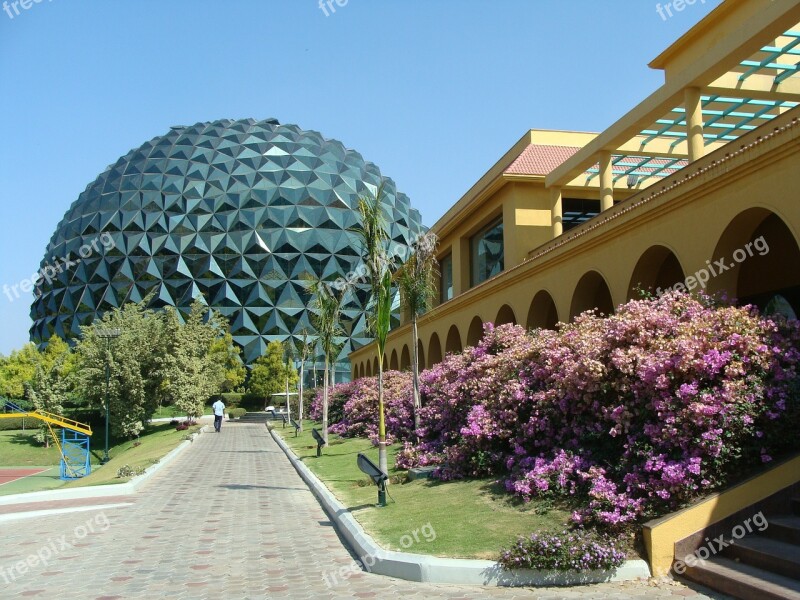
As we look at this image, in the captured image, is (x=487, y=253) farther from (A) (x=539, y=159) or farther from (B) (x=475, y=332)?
(A) (x=539, y=159)

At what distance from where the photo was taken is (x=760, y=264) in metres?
13.0

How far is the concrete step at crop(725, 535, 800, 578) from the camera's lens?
5637 millimetres

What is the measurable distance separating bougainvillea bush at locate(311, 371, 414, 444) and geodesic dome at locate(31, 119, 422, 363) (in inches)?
1182

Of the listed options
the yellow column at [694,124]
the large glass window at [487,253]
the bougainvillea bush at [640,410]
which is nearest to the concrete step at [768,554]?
the bougainvillea bush at [640,410]

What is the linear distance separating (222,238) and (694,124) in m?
48.7

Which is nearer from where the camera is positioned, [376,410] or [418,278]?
[418,278]

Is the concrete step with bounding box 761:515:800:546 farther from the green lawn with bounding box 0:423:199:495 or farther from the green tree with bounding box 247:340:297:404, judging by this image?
the green tree with bounding box 247:340:297:404

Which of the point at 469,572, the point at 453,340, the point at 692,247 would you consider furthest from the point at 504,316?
the point at 469,572

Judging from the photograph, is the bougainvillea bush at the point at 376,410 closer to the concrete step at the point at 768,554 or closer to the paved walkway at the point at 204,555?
the paved walkway at the point at 204,555

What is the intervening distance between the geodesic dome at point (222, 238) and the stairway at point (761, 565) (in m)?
49.2

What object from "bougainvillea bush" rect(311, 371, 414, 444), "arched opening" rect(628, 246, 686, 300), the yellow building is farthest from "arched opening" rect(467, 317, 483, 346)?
"arched opening" rect(628, 246, 686, 300)

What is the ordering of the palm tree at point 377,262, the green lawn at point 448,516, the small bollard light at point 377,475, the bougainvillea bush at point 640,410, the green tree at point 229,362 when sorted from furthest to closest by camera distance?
the green tree at point 229,362 < the palm tree at point 377,262 < the small bollard light at point 377,475 < the green lawn at point 448,516 < the bougainvillea bush at point 640,410

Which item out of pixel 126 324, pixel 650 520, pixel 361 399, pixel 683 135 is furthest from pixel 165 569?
pixel 126 324

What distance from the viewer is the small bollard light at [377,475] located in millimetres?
9836
